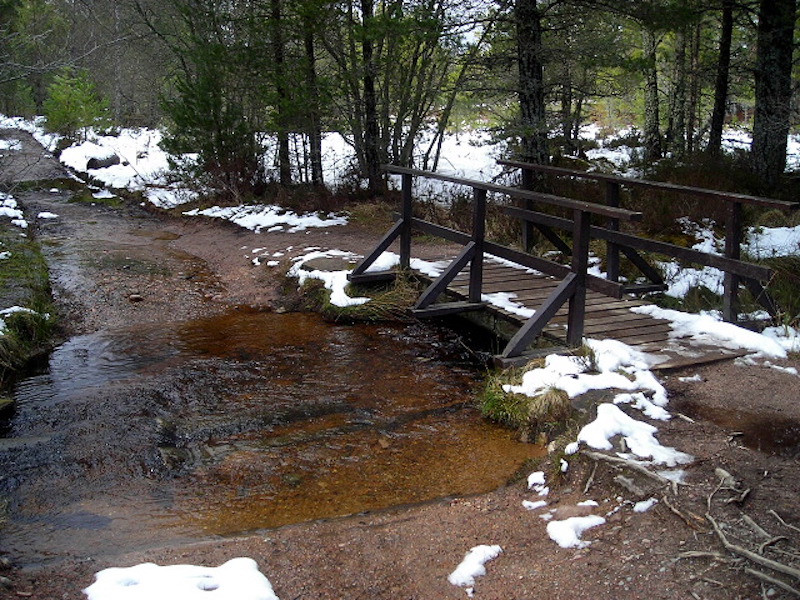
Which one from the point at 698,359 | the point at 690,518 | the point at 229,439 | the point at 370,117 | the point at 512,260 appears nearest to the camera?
the point at 690,518

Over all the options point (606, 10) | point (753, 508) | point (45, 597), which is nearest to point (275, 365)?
point (45, 597)

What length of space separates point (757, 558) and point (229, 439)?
376 cm

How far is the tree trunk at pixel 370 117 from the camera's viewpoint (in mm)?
12998

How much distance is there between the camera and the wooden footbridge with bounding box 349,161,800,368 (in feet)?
21.0

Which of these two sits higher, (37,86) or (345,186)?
(37,86)

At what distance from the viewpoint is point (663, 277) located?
9.12m

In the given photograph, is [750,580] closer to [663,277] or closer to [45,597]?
[45,597]

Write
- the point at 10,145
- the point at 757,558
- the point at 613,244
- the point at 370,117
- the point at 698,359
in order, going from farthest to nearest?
the point at 370,117 < the point at 10,145 < the point at 613,244 < the point at 698,359 < the point at 757,558

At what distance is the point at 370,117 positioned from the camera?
13812 mm

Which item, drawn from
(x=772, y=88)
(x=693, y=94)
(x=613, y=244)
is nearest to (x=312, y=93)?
(x=613, y=244)

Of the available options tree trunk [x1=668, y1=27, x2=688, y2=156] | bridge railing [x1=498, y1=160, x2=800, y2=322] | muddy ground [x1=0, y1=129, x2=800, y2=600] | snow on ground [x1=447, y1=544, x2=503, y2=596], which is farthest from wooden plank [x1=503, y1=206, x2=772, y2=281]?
tree trunk [x1=668, y1=27, x2=688, y2=156]

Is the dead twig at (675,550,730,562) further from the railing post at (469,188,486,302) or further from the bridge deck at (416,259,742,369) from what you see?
the railing post at (469,188,486,302)

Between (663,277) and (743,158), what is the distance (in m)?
5.43

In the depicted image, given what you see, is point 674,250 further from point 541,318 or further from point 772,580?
point 772,580
